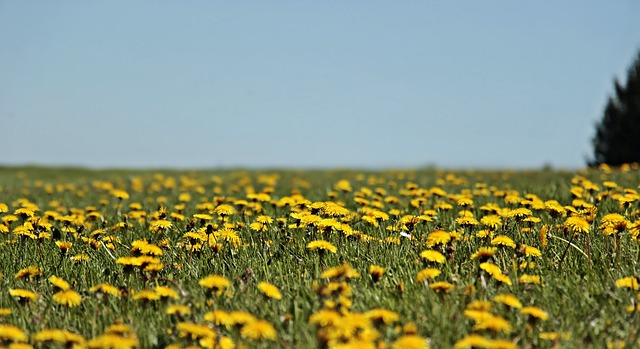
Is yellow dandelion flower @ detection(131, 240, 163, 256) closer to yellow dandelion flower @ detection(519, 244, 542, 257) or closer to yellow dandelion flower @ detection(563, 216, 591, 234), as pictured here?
yellow dandelion flower @ detection(519, 244, 542, 257)

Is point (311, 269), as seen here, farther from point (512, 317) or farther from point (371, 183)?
point (371, 183)

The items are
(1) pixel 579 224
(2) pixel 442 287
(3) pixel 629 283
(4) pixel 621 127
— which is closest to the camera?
(2) pixel 442 287

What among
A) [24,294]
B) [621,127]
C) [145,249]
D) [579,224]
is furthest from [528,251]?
[621,127]

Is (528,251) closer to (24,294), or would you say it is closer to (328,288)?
(328,288)

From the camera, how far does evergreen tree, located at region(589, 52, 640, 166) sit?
2859 centimetres

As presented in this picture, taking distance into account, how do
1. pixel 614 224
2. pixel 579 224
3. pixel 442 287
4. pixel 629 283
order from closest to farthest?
pixel 442 287 → pixel 629 283 → pixel 614 224 → pixel 579 224

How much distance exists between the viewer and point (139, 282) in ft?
11.9

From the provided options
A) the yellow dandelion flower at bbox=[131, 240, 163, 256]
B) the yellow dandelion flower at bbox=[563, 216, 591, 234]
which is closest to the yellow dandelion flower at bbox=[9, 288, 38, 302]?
the yellow dandelion flower at bbox=[131, 240, 163, 256]

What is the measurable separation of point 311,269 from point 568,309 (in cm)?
143

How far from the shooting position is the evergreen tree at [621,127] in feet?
93.8

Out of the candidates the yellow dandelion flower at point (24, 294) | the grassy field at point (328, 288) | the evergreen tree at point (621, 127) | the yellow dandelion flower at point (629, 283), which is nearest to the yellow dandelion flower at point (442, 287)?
the grassy field at point (328, 288)

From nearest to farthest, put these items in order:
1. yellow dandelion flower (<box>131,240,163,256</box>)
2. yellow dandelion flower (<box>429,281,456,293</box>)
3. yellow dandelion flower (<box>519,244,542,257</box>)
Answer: yellow dandelion flower (<box>429,281,456,293</box>)
yellow dandelion flower (<box>131,240,163,256</box>)
yellow dandelion flower (<box>519,244,542,257</box>)

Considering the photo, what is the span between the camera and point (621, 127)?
29281 millimetres

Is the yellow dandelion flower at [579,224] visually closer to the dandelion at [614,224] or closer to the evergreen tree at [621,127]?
the dandelion at [614,224]
